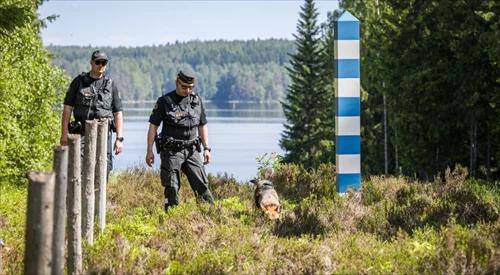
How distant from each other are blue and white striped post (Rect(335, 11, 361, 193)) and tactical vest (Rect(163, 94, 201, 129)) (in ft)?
6.52

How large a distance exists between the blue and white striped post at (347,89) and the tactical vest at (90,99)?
2997 mm

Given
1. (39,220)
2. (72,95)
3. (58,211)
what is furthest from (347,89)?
(39,220)

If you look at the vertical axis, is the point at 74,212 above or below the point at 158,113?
below

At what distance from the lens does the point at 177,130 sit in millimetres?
9773

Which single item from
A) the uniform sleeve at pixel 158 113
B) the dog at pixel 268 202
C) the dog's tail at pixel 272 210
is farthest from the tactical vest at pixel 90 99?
the dog's tail at pixel 272 210

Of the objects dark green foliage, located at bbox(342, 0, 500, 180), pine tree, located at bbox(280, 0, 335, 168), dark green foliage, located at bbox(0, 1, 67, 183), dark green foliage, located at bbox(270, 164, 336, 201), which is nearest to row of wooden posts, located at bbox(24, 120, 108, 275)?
dark green foliage, located at bbox(270, 164, 336, 201)

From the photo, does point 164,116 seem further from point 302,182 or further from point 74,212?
point 74,212

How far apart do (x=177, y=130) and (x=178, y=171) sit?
499 mm

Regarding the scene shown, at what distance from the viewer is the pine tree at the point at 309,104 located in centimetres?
6512

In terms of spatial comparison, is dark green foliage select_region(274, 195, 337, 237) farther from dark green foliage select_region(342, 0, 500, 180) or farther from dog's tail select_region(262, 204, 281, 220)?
dark green foliage select_region(342, 0, 500, 180)

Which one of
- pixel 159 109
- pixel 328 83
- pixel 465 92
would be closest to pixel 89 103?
pixel 159 109

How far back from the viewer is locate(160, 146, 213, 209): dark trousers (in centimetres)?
975

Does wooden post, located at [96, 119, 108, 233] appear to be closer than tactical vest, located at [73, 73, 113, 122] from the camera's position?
Yes

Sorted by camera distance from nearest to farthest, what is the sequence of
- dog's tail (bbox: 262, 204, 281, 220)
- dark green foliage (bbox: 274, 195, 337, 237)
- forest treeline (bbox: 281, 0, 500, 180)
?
dark green foliage (bbox: 274, 195, 337, 237) → dog's tail (bbox: 262, 204, 281, 220) → forest treeline (bbox: 281, 0, 500, 180)
